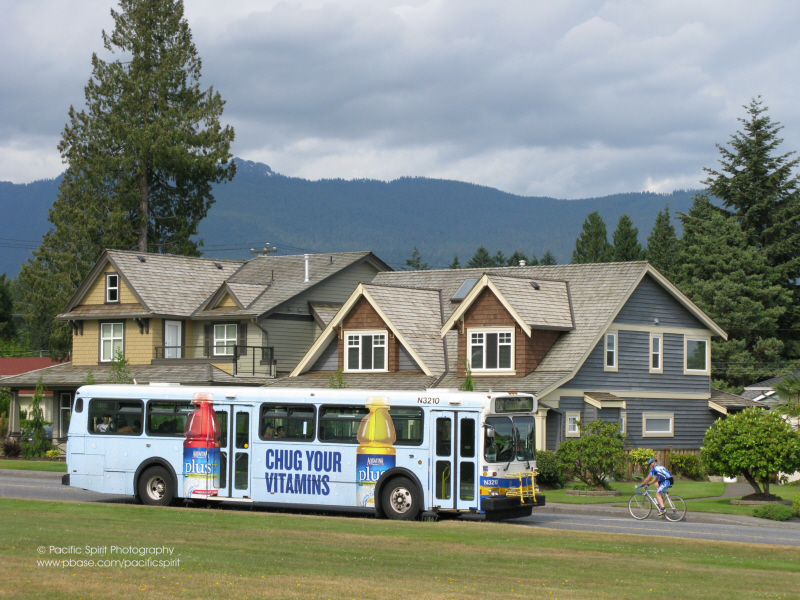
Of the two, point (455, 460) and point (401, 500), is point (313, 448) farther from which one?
point (455, 460)

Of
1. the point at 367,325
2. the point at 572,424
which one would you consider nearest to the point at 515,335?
the point at 572,424

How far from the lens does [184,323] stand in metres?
50.6

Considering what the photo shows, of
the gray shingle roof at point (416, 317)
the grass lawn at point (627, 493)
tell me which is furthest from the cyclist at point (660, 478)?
the gray shingle roof at point (416, 317)

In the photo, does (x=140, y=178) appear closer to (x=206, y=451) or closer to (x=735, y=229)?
(x=735, y=229)

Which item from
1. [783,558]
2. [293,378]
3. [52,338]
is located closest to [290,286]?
[293,378]

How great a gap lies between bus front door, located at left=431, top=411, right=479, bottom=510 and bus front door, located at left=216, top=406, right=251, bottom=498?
185 inches

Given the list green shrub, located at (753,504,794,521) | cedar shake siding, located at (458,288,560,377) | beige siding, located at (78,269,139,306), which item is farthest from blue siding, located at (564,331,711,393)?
beige siding, located at (78,269,139,306)

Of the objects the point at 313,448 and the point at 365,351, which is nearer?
the point at 313,448

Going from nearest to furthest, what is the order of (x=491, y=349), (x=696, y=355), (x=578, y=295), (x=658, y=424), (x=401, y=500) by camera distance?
(x=401, y=500)
(x=491, y=349)
(x=658, y=424)
(x=578, y=295)
(x=696, y=355)

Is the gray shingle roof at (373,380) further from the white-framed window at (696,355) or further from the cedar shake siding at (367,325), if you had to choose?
the white-framed window at (696,355)

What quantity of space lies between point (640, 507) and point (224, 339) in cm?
2903

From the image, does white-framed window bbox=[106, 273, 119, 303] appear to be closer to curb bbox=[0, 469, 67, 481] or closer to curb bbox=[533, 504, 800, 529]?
curb bbox=[0, 469, 67, 481]

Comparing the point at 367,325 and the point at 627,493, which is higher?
the point at 367,325

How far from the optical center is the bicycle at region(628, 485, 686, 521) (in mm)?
24031
